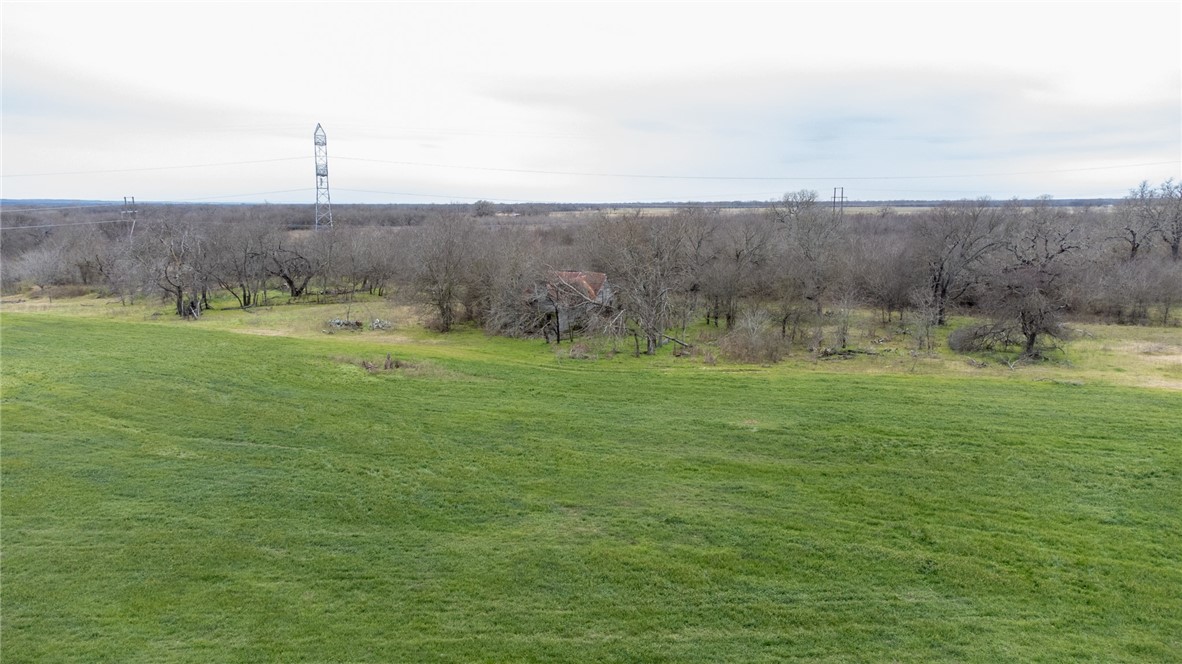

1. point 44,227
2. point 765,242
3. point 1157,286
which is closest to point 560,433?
point 765,242

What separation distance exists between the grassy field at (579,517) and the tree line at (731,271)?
8.33 meters

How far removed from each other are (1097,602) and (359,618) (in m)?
12.1

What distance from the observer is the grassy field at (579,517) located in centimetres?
1004

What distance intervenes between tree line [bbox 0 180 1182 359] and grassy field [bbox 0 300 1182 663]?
833cm

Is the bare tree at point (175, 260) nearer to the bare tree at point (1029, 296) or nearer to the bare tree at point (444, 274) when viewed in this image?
the bare tree at point (444, 274)

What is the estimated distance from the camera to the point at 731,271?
35781 millimetres

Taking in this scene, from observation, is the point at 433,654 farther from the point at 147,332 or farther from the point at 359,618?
the point at 147,332

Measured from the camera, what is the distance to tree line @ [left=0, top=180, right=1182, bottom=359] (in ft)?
101

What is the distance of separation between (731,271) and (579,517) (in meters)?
24.8

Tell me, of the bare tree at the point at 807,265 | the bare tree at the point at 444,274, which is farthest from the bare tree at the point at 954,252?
the bare tree at the point at 444,274

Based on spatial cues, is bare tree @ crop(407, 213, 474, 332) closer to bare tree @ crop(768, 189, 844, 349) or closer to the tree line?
the tree line

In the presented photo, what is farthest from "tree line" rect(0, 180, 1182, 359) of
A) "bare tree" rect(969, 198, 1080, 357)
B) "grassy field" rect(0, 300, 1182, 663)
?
"grassy field" rect(0, 300, 1182, 663)

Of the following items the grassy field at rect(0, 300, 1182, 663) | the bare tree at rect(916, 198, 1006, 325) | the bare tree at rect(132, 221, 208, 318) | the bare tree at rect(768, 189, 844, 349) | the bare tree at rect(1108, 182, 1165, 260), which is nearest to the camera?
the grassy field at rect(0, 300, 1182, 663)

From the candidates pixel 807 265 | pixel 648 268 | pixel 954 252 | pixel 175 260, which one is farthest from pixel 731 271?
pixel 175 260
